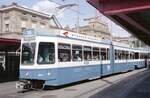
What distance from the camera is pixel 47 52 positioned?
1689cm

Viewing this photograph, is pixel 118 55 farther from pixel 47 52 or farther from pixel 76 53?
pixel 47 52

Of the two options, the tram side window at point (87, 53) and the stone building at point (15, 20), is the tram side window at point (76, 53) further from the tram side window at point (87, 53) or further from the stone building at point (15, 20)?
the stone building at point (15, 20)

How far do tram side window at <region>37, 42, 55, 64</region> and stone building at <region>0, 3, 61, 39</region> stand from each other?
48.1 m

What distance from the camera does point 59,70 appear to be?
17047 millimetres

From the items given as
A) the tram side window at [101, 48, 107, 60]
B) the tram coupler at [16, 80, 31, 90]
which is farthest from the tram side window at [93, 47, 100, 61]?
the tram coupler at [16, 80, 31, 90]

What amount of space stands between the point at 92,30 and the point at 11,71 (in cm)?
6749

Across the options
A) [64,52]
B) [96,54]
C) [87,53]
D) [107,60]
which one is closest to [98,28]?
[107,60]

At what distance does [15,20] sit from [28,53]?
4992 cm

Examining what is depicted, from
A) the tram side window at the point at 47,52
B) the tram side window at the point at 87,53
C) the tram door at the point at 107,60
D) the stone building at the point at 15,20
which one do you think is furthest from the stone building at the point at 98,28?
the tram side window at the point at 47,52

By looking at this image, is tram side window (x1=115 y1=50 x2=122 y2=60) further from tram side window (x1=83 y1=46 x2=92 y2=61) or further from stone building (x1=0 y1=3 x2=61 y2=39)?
stone building (x1=0 y1=3 x2=61 y2=39)

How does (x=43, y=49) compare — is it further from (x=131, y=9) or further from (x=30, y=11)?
(x=30, y=11)

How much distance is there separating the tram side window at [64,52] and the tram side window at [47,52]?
1.55ft

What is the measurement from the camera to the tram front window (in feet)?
55.2

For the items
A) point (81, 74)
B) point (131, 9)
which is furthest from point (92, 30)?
point (131, 9)
